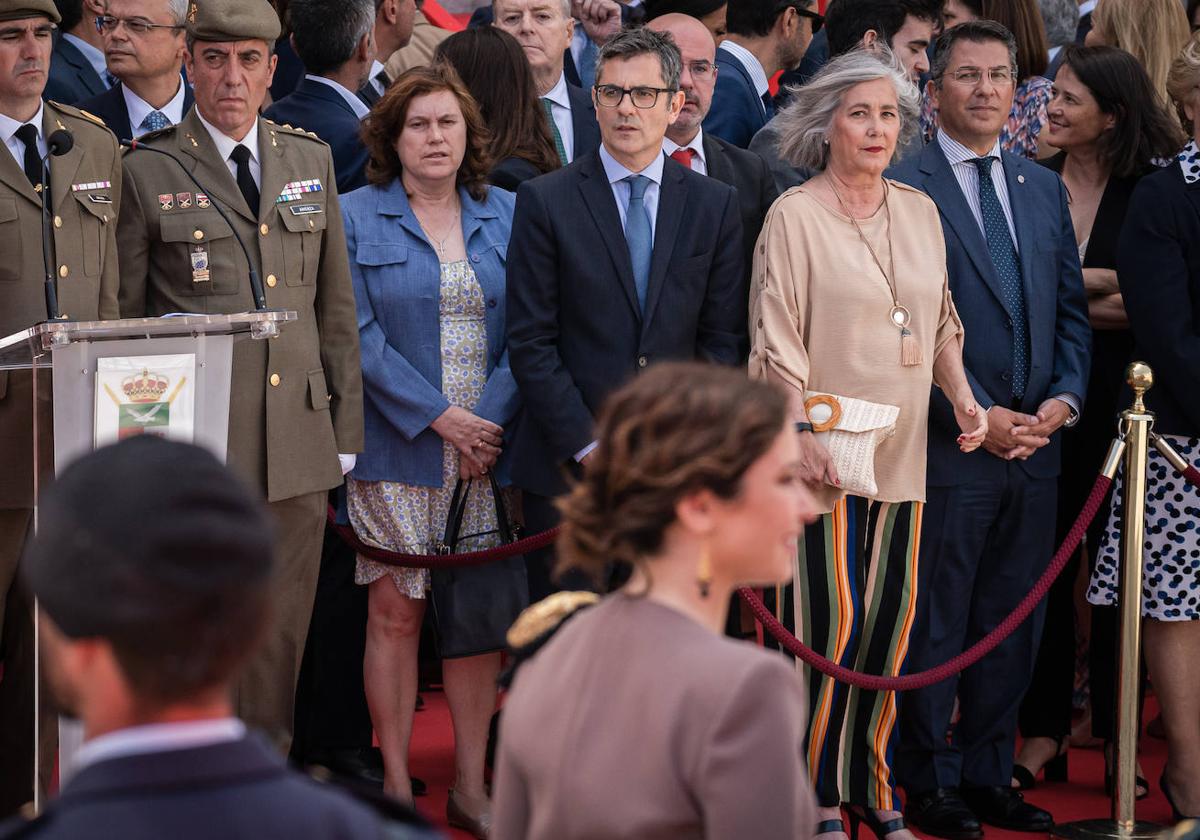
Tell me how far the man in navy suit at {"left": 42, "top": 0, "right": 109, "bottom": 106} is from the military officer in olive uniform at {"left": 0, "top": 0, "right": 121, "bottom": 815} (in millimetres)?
1730

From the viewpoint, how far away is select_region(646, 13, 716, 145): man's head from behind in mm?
5602

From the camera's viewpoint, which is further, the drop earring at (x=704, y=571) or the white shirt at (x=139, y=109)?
the white shirt at (x=139, y=109)

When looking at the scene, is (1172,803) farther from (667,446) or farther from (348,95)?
(667,446)

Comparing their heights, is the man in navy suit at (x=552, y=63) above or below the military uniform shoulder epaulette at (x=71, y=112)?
above

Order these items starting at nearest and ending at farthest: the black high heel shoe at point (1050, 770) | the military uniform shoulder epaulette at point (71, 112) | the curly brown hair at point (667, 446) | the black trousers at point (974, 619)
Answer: the curly brown hair at point (667, 446) → the military uniform shoulder epaulette at point (71, 112) → the black trousers at point (974, 619) → the black high heel shoe at point (1050, 770)

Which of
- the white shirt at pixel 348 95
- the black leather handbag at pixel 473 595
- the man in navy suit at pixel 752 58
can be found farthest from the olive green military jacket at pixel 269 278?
the man in navy suit at pixel 752 58

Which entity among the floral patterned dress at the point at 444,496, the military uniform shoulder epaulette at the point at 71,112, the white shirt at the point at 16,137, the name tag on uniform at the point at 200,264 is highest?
the military uniform shoulder epaulette at the point at 71,112

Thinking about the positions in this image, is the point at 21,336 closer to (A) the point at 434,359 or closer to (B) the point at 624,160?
(A) the point at 434,359

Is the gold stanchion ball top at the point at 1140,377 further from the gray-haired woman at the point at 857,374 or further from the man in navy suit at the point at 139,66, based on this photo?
the man in navy suit at the point at 139,66

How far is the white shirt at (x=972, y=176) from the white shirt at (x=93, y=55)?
3138mm

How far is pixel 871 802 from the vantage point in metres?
4.84

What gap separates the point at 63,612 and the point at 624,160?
11.6 feet

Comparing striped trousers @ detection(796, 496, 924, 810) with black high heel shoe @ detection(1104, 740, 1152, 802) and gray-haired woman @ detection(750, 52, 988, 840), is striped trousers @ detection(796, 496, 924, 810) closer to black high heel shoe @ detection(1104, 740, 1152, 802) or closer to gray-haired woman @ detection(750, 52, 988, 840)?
gray-haired woman @ detection(750, 52, 988, 840)

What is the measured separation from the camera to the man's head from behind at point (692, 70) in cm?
560
